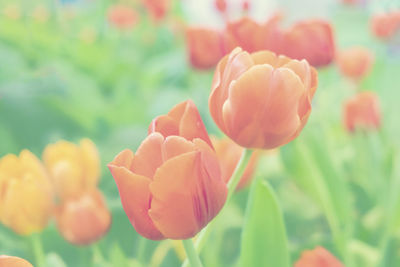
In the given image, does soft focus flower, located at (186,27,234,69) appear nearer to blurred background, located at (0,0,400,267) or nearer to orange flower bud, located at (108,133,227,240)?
blurred background, located at (0,0,400,267)

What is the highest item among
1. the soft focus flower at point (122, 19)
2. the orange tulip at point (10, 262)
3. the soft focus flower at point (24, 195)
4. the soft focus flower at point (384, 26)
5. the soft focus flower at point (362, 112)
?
the soft focus flower at point (122, 19)

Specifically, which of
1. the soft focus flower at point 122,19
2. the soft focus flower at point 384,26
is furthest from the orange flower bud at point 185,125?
the soft focus flower at point 122,19

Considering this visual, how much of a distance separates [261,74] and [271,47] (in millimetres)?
163

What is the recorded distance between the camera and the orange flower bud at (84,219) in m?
0.38

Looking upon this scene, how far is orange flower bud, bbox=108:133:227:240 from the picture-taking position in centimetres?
20

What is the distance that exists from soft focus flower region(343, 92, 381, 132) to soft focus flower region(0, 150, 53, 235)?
39 cm

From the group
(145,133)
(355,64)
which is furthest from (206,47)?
(355,64)

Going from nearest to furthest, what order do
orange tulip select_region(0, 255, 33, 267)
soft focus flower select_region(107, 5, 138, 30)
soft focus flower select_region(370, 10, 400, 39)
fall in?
1. orange tulip select_region(0, 255, 33, 267)
2. soft focus flower select_region(370, 10, 400, 39)
3. soft focus flower select_region(107, 5, 138, 30)

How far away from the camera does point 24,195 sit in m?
0.36

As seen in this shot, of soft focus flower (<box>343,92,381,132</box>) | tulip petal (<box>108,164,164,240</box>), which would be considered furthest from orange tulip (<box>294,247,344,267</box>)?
soft focus flower (<box>343,92,381,132</box>)

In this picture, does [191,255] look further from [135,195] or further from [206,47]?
[206,47]

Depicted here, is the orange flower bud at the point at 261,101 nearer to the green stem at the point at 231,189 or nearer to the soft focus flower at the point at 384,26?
the green stem at the point at 231,189

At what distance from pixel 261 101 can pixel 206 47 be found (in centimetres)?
30

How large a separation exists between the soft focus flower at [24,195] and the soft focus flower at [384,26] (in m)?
0.71
